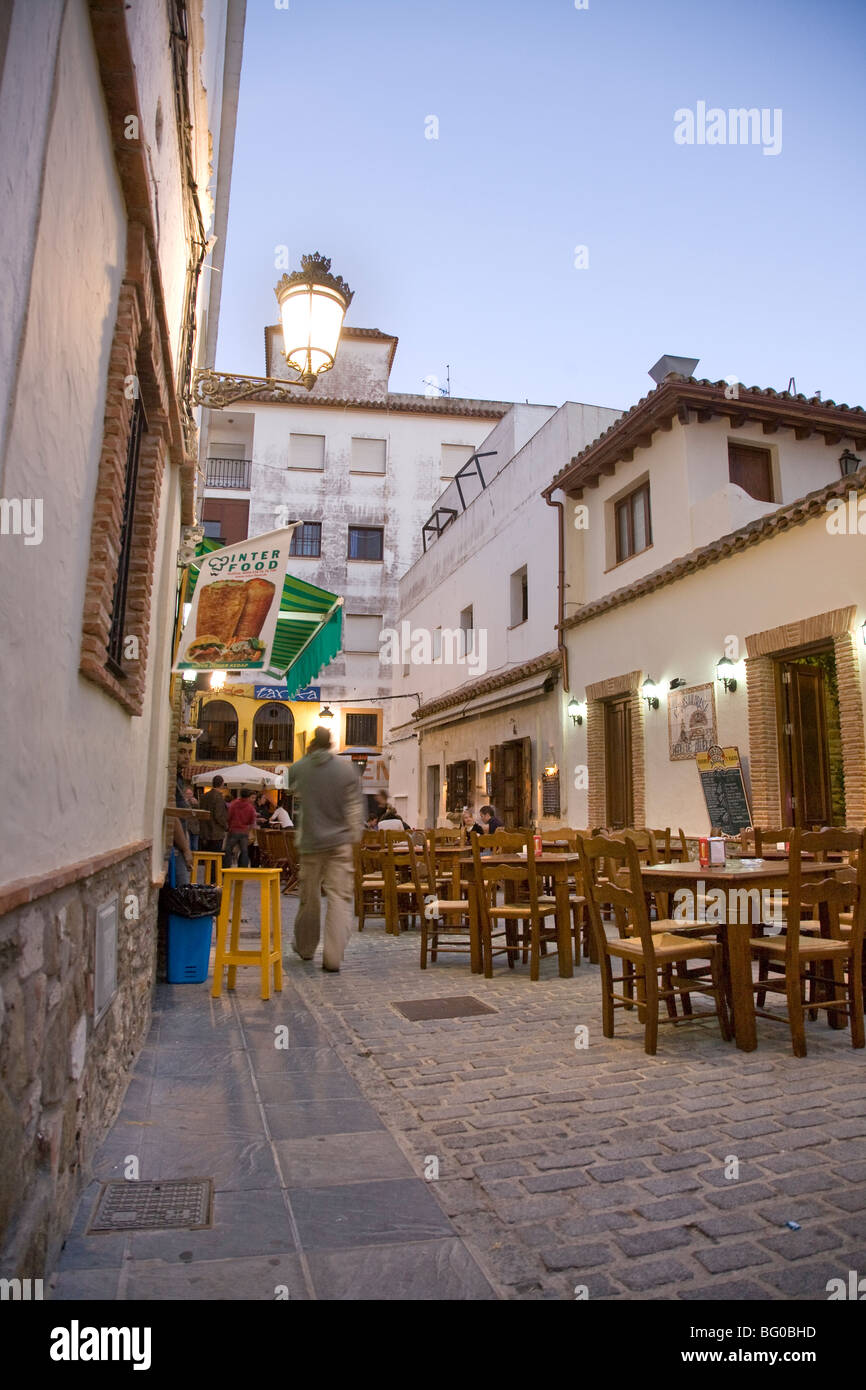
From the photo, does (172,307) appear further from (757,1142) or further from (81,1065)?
(757,1142)

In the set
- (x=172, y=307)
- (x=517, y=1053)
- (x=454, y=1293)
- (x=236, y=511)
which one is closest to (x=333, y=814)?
(x=517, y=1053)

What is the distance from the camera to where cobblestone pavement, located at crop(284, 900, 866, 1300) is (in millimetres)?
2385

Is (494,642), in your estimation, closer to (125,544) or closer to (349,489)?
(125,544)

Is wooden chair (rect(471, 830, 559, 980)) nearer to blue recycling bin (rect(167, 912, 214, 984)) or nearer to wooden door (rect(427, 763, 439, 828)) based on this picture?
blue recycling bin (rect(167, 912, 214, 984))

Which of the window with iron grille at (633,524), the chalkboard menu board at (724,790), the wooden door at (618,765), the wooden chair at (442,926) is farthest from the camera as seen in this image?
the window with iron grille at (633,524)

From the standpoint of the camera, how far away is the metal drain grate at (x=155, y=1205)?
2.63 m

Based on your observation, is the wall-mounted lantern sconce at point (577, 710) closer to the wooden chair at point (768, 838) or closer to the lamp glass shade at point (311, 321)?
the wooden chair at point (768, 838)

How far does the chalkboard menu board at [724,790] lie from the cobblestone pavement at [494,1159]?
4922 mm

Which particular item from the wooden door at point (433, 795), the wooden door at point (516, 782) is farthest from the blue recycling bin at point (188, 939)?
the wooden door at point (433, 795)

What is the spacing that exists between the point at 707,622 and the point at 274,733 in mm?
20746

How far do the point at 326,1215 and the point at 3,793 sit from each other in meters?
1.73

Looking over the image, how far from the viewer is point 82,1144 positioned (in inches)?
112

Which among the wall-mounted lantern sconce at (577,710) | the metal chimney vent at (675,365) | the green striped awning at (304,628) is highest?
the metal chimney vent at (675,365)
